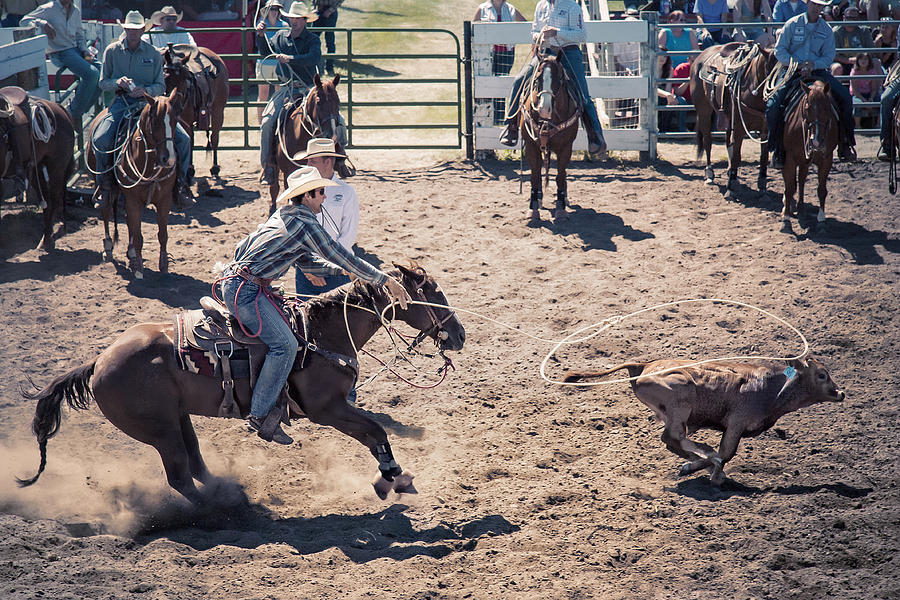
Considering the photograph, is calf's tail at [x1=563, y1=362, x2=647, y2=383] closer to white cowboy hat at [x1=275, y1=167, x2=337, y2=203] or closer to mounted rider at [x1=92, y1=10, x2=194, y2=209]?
white cowboy hat at [x1=275, y1=167, x2=337, y2=203]

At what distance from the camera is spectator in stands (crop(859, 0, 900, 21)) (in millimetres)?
15086

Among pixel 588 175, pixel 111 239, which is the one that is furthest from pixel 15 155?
pixel 588 175

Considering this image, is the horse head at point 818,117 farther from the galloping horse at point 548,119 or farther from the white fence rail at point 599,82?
the white fence rail at point 599,82

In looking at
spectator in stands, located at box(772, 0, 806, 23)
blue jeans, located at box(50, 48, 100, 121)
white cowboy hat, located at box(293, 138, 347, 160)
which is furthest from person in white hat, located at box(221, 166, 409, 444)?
spectator in stands, located at box(772, 0, 806, 23)

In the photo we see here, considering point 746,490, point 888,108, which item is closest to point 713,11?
point 888,108

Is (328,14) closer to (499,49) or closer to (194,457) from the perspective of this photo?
(499,49)

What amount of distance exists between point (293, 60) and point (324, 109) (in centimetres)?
160

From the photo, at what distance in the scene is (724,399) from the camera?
18.5 ft

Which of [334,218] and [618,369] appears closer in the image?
[618,369]

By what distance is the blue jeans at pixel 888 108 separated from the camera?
36.0 ft

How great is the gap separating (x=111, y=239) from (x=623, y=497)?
711cm

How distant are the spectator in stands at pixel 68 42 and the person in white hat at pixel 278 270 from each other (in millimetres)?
8693

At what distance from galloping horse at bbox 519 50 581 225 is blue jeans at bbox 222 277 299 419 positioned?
20.7 ft

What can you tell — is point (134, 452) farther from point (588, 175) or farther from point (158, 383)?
point (588, 175)
